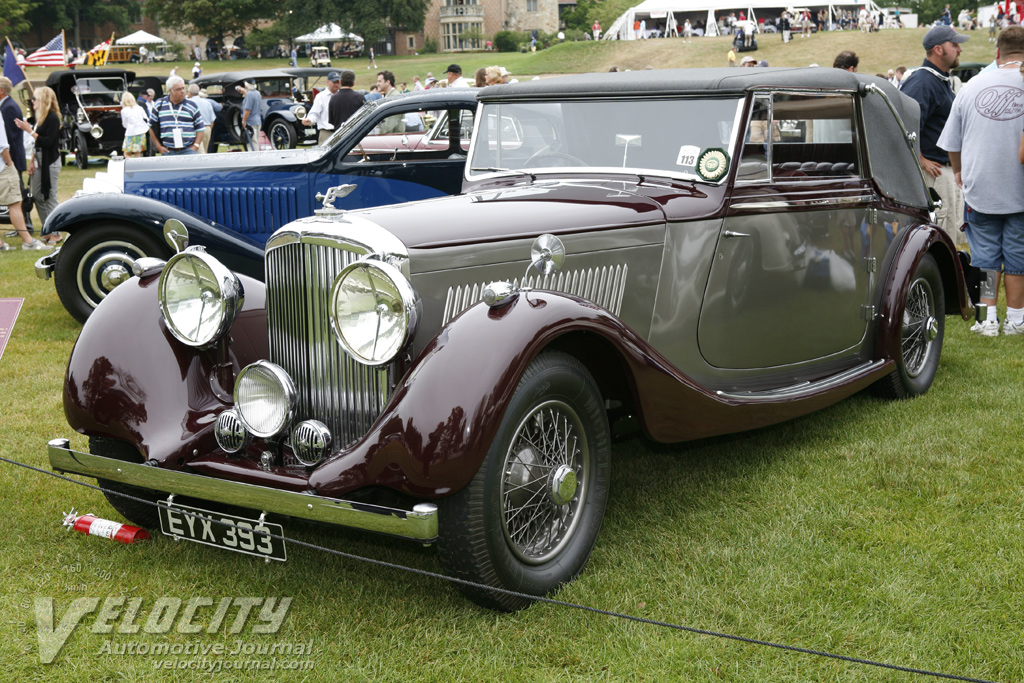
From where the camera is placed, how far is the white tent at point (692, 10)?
53.3 metres

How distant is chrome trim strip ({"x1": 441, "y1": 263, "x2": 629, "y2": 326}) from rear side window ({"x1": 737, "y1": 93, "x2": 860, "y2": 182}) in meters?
0.87

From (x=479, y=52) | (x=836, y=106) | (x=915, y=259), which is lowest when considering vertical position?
(x=915, y=259)

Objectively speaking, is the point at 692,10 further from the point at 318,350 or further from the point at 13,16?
the point at 318,350

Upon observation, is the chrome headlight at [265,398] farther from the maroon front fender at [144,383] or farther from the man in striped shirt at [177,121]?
the man in striped shirt at [177,121]

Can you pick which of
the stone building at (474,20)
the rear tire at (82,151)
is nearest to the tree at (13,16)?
the stone building at (474,20)

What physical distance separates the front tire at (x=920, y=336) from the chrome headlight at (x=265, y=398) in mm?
3566

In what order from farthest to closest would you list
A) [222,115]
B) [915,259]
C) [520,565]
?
1. [222,115]
2. [915,259]
3. [520,565]

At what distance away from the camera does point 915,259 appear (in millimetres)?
5031

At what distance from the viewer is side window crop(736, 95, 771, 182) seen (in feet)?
13.4

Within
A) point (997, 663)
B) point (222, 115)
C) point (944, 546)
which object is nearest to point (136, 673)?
point (997, 663)

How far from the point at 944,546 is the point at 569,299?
176 centimetres

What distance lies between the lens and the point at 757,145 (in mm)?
4141

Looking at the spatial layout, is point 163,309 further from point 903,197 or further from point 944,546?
point 903,197

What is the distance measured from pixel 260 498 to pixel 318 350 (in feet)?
2.02
